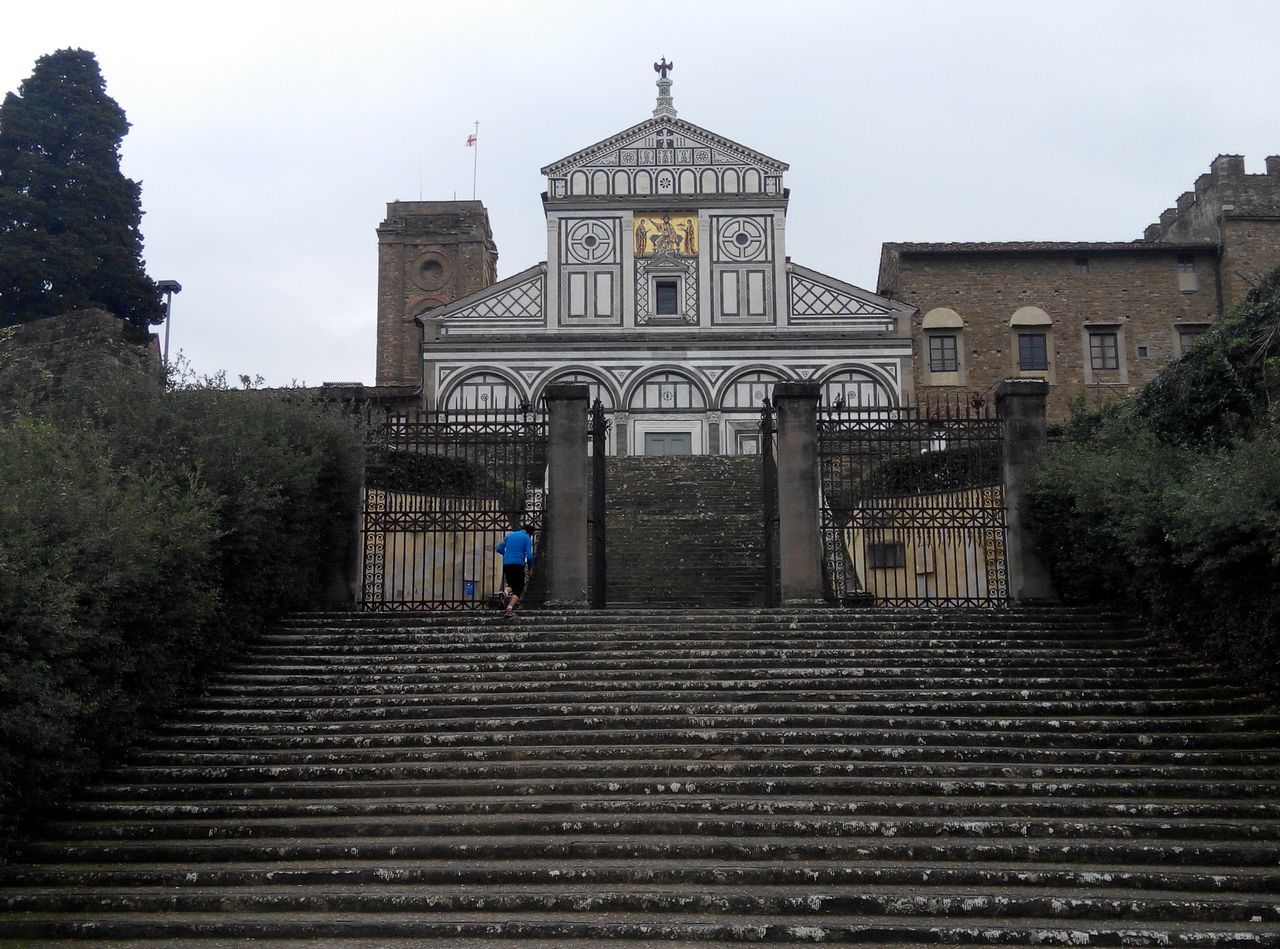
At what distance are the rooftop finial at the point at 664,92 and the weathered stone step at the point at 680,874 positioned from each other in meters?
32.8

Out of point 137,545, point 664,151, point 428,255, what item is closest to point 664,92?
point 664,151

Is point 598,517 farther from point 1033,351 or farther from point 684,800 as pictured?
point 1033,351

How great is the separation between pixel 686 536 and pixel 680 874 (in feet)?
39.2

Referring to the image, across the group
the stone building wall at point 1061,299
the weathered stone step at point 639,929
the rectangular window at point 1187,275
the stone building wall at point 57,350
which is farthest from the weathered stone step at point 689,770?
the rectangular window at point 1187,275

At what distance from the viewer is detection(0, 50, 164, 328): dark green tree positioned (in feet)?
92.6

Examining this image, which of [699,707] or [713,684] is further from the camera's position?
[713,684]

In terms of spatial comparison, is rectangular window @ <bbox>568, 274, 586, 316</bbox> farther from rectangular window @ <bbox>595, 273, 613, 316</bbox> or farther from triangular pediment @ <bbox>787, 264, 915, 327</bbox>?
triangular pediment @ <bbox>787, 264, 915, 327</bbox>

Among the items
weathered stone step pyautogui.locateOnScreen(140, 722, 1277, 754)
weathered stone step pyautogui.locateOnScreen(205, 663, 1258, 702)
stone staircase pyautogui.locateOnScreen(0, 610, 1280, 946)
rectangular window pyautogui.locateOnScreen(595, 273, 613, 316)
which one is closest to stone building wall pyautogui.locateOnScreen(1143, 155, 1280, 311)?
rectangular window pyautogui.locateOnScreen(595, 273, 613, 316)

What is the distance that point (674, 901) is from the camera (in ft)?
24.4

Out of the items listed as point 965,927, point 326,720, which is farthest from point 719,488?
point 965,927

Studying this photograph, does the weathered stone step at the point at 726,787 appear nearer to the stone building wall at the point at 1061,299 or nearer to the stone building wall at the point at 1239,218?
the stone building wall at the point at 1061,299

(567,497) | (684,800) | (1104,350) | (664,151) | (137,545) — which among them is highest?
(664,151)

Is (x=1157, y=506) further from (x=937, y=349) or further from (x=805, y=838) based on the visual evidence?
(x=937, y=349)

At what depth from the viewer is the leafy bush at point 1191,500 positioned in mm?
10359
